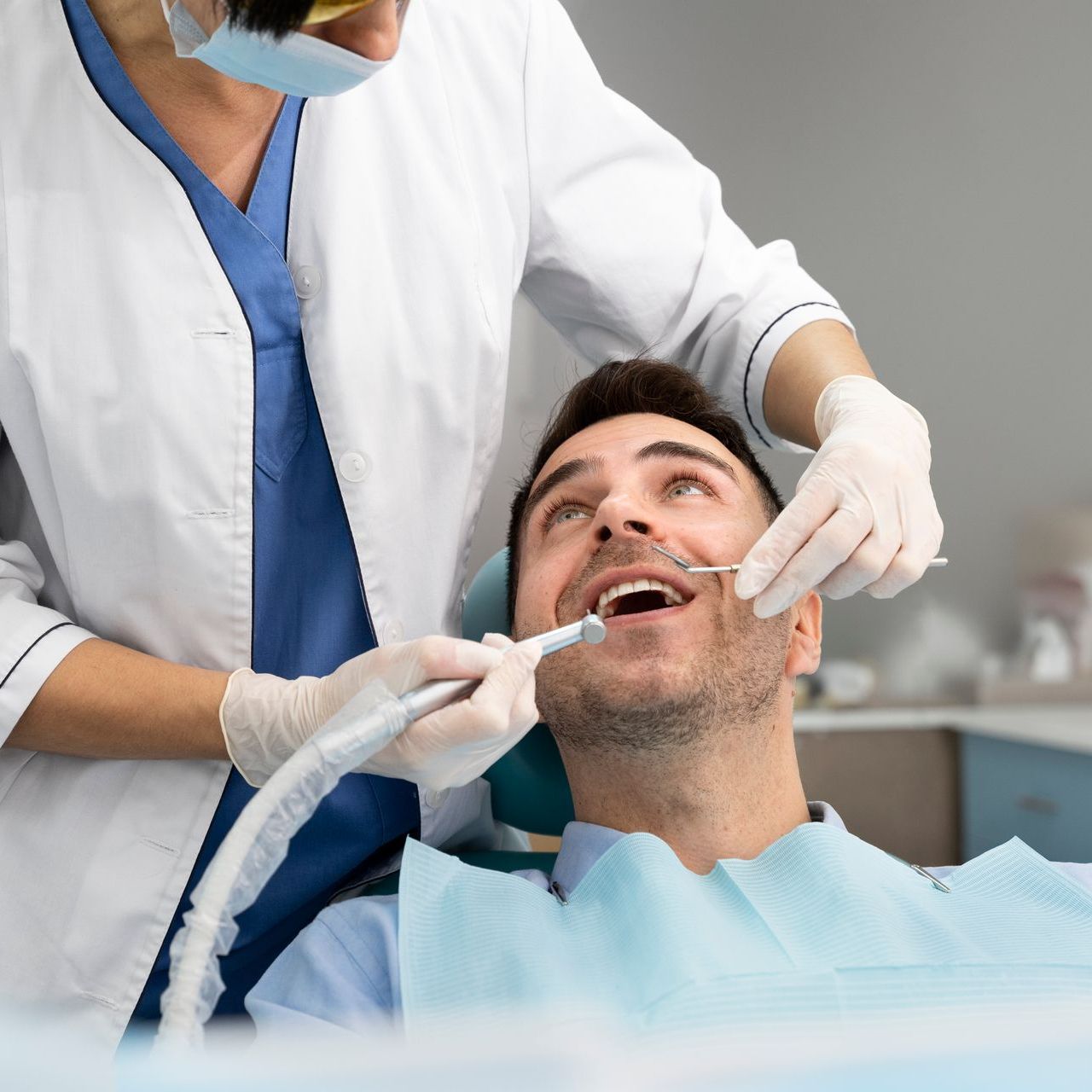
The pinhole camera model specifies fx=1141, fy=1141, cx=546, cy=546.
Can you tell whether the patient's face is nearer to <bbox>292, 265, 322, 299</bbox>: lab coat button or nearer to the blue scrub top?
the blue scrub top

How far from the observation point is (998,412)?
9.57 feet

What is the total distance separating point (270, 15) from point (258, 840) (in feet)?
2.12

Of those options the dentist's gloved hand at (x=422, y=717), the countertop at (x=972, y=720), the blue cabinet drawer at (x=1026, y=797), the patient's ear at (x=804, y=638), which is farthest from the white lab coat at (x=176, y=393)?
the blue cabinet drawer at (x=1026, y=797)

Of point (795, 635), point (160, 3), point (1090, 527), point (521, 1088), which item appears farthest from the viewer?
point (1090, 527)

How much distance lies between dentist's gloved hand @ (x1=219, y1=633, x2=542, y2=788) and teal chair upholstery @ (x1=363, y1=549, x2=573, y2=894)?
38cm

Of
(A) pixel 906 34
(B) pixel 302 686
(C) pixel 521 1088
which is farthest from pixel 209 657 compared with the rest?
(A) pixel 906 34

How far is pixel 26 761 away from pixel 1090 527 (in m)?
2.54

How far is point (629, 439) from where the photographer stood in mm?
1516

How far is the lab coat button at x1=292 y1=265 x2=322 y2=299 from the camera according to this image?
131 centimetres

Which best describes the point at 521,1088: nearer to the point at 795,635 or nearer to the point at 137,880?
the point at 137,880

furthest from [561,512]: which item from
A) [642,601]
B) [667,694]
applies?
[667,694]

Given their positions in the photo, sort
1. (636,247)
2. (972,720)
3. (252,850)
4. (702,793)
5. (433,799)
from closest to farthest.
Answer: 1. (252,850)
2. (702,793)
3. (433,799)
4. (636,247)
5. (972,720)

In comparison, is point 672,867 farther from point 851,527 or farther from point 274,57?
point 274,57

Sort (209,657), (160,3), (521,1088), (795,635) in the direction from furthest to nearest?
(795,635)
(209,657)
(160,3)
(521,1088)
